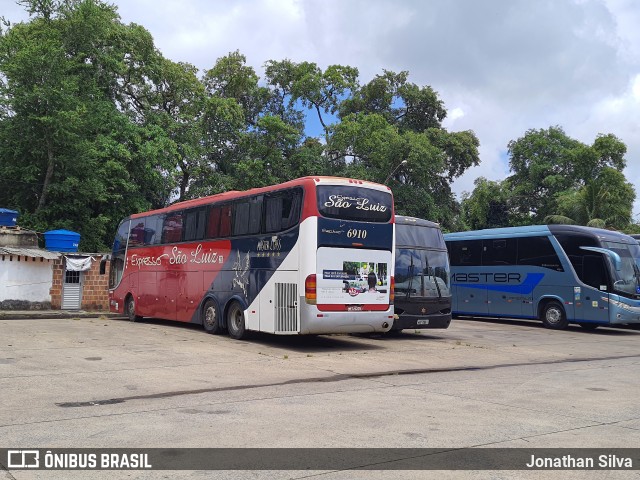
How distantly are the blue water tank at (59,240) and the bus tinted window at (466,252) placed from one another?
16144 mm

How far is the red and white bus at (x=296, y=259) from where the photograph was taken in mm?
12898

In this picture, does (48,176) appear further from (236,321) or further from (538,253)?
(538,253)

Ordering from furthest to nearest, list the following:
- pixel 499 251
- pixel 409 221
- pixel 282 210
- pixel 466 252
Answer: pixel 466 252, pixel 499 251, pixel 409 221, pixel 282 210

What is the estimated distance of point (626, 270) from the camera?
19953 millimetres

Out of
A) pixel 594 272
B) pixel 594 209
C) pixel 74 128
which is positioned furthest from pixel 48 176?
pixel 594 209

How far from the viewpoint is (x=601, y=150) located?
48719 mm

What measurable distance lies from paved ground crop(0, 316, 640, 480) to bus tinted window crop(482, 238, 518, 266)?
755 cm

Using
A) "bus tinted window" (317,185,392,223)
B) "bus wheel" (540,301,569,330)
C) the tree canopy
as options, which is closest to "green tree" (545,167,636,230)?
the tree canopy

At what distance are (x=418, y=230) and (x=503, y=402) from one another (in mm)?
9420

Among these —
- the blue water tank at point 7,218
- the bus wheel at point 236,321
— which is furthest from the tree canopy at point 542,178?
the bus wheel at point 236,321

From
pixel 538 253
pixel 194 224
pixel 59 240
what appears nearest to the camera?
pixel 194 224

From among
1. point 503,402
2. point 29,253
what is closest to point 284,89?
point 29,253

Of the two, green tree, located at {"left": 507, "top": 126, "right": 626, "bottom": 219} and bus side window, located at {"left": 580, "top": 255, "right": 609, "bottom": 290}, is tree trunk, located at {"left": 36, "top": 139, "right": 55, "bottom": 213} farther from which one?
green tree, located at {"left": 507, "top": 126, "right": 626, "bottom": 219}

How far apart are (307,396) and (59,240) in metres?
20.4
